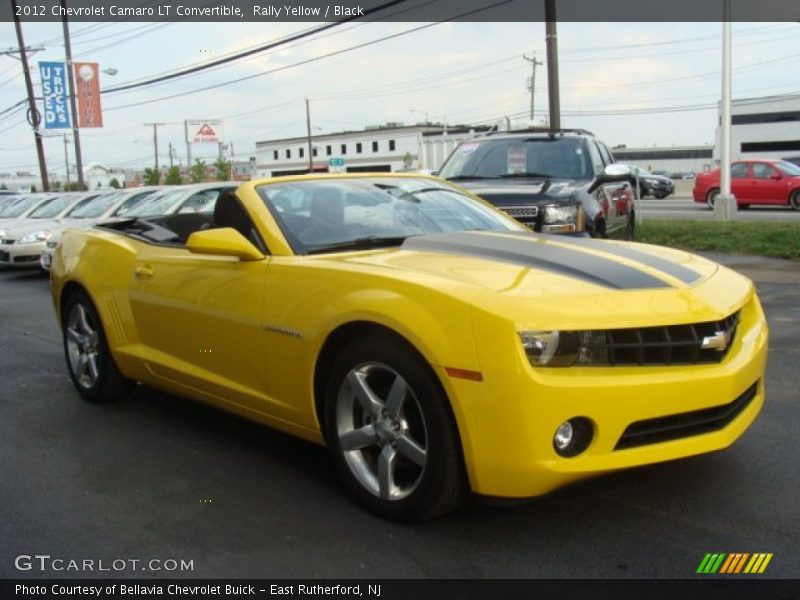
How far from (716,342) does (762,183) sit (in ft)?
72.8

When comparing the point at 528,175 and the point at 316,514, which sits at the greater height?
the point at 528,175

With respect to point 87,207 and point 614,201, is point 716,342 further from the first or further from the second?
point 87,207

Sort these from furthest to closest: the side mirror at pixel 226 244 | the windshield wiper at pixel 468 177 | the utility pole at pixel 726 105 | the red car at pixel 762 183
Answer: the red car at pixel 762 183, the utility pole at pixel 726 105, the windshield wiper at pixel 468 177, the side mirror at pixel 226 244

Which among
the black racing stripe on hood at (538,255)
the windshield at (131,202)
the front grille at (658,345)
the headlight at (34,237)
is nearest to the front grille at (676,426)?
the front grille at (658,345)

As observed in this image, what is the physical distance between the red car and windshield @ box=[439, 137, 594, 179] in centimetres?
1562

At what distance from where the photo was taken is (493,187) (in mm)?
8508

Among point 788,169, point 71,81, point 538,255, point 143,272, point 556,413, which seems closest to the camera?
point 556,413

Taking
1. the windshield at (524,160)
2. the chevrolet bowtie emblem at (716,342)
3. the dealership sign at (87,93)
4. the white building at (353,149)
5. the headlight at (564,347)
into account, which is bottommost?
the chevrolet bowtie emblem at (716,342)

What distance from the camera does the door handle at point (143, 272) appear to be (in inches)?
181

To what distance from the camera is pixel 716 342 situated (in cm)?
312

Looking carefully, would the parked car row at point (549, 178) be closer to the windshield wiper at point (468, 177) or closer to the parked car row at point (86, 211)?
the windshield wiper at point (468, 177)

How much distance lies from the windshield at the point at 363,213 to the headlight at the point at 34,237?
1119 centimetres

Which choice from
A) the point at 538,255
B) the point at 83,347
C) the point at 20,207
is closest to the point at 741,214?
the point at 20,207
